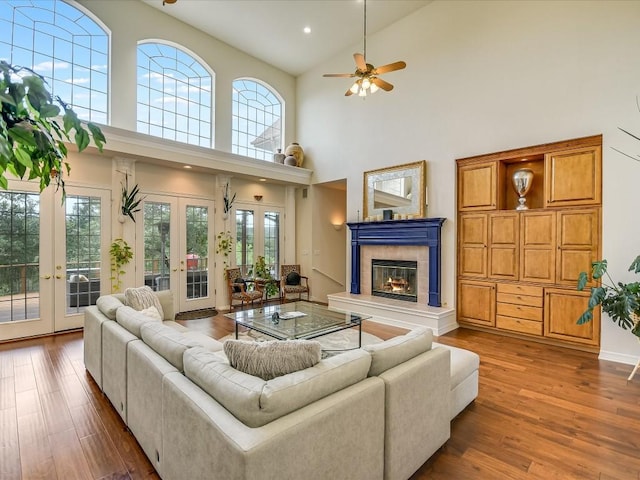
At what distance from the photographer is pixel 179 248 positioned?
6.38 metres

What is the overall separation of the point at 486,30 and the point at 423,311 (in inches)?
182

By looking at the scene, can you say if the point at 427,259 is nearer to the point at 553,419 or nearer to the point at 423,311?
the point at 423,311

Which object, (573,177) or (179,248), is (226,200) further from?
(573,177)

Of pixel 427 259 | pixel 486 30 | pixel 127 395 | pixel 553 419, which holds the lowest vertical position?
pixel 553 419

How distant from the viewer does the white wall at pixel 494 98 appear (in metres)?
4.04

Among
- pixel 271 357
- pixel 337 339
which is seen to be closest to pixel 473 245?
pixel 337 339

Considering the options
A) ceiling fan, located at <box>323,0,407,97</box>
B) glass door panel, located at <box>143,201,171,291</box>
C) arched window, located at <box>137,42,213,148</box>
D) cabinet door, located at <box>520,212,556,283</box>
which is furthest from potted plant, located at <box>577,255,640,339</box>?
arched window, located at <box>137,42,213,148</box>

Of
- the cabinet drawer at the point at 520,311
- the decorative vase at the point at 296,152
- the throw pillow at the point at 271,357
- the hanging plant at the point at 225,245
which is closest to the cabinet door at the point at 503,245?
the cabinet drawer at the point at 520,311

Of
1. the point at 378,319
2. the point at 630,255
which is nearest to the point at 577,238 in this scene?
the point at 630,255

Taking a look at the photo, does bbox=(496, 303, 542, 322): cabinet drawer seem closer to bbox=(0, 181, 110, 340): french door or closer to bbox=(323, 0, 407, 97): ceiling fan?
bbox=(323, 0, 407, 97): ceiling fan

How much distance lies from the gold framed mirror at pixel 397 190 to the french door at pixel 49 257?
4.85m

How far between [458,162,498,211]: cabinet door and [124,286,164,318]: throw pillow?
4.85 meters

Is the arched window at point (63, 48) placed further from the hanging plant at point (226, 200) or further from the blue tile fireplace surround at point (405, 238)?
the blue tile fireplace surround at point (405, 238)

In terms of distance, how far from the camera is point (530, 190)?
5090 mm
